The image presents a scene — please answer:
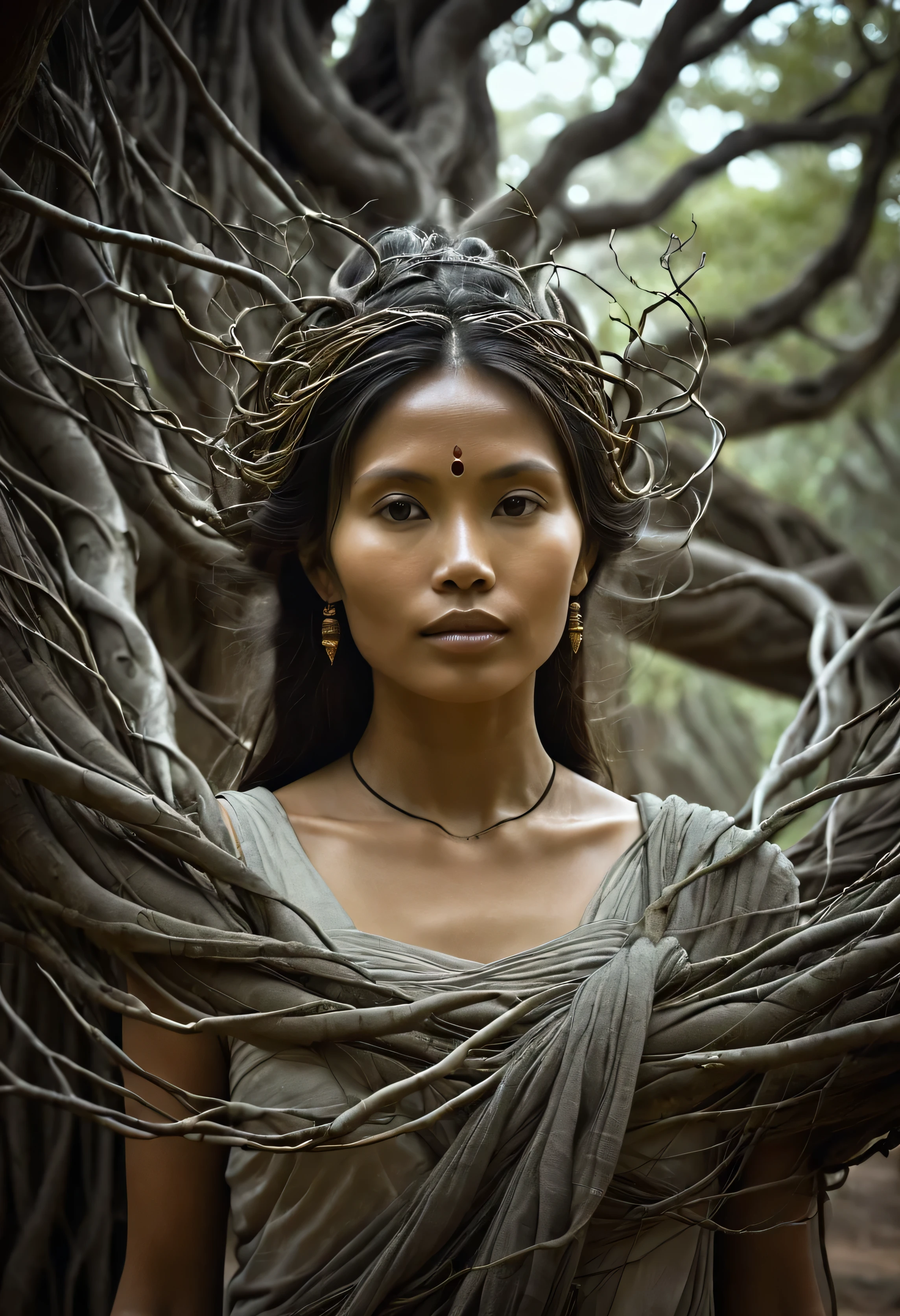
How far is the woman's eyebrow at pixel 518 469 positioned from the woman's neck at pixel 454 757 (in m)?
0.22

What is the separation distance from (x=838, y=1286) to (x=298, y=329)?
1810 mm

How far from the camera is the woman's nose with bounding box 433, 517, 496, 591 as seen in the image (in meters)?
1.06

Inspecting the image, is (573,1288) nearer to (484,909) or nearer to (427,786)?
(484,909)

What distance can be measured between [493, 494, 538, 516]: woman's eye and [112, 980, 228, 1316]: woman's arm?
515 mm

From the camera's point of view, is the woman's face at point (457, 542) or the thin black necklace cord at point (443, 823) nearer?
the woman's face at point (457, 542)

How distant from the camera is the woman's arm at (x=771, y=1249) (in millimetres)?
1076

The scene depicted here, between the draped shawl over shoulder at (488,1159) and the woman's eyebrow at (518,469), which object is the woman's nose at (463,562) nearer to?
the woman's eyebrow at (518,469)

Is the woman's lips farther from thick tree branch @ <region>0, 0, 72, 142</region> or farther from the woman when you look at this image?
thick tree branch @ <region>0, 0, 72, 142</region>

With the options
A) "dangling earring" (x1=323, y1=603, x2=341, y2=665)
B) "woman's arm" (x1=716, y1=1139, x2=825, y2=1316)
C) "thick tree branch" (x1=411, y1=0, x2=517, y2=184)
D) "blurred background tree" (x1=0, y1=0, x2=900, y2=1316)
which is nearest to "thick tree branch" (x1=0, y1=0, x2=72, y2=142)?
"blurred background tree" (x1=0, y1=0, x2=900, y2=1316)

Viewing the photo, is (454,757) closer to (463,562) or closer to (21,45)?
(463,562)

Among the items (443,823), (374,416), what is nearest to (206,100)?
(374,416)

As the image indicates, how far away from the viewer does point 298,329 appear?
1.25 m

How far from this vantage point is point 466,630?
1089mm

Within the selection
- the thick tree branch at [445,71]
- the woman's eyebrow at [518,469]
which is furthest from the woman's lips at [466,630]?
the thick tree branch at [445,71]
